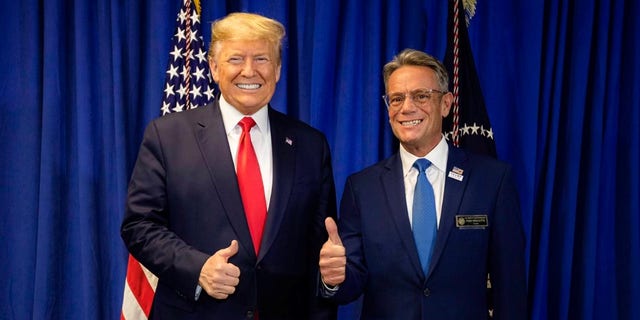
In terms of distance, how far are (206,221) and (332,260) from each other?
44 cm

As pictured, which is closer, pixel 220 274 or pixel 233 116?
pixel 220 274

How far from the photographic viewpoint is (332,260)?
184cm

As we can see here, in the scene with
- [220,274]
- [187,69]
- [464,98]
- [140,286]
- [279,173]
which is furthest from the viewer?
[464,98]

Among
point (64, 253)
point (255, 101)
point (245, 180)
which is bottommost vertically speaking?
A: point (64, 253)

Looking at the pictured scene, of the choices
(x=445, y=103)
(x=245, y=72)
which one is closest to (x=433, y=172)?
(x=445, y=103)

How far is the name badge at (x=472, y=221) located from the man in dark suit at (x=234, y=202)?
0.50m

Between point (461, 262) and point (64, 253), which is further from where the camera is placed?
point (64, 253)

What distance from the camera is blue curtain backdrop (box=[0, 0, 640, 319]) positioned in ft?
9.02

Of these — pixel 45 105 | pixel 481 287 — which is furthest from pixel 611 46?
pixel 45 105

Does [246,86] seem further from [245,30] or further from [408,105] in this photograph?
[408,105]

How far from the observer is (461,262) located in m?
1.91

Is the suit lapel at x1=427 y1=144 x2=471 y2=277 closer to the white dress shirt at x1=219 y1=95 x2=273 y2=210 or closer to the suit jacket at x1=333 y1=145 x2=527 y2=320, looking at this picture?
the suit jacket at x1=333 y1=145 x2=527 y2=320

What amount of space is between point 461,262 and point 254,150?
830 mm

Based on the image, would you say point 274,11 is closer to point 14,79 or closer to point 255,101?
point 255,101
